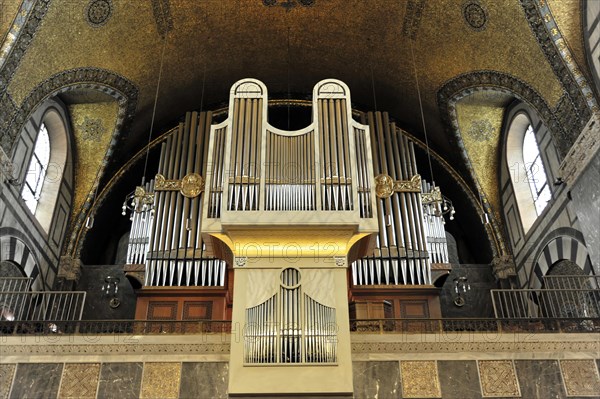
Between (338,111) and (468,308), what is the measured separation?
5.57 m

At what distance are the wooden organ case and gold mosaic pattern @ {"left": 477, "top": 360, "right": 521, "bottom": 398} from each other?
1.96m

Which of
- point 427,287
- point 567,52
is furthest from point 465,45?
point 427,287

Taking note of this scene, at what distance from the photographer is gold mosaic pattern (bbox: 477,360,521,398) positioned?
8.76 metres

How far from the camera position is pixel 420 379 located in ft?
29.0

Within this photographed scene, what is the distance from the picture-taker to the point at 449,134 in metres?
14.3

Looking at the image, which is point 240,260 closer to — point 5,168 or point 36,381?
point 36,381

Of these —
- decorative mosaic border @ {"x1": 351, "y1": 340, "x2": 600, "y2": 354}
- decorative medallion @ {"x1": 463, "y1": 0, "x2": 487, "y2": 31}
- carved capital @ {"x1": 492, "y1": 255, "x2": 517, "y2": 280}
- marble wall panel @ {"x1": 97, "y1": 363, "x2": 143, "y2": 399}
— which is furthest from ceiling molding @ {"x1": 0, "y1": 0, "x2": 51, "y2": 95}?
carved capital @ {"x1": 492, "y1": 255, "x2": 517, "y2": 280}

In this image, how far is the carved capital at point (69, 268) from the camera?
13.4 m

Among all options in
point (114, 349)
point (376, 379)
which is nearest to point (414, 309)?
point (376, 379)

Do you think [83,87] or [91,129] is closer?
[83,87]

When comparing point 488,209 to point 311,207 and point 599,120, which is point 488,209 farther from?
point 311,207

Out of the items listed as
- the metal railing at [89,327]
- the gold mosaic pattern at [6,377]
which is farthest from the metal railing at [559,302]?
the gold mosaic pattern at [6,377]

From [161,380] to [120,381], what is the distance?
548mm

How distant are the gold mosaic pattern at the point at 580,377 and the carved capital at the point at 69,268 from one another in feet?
30.7
